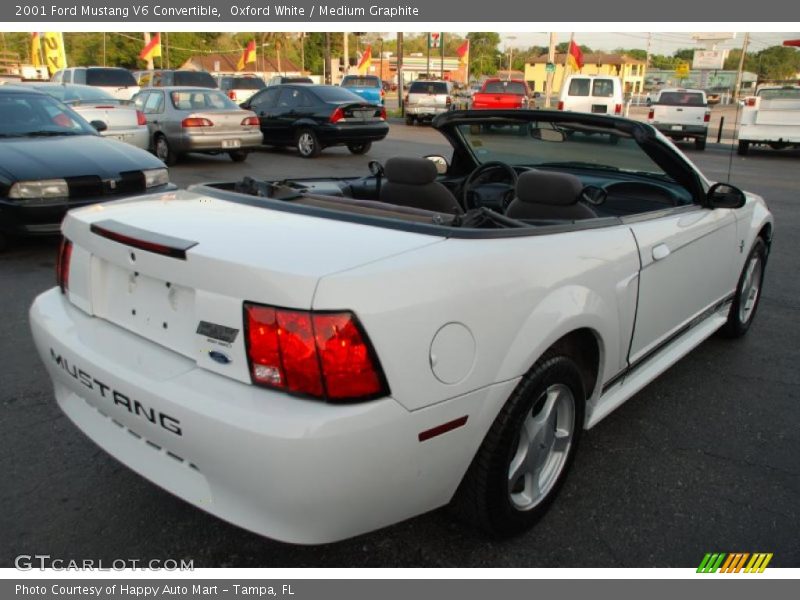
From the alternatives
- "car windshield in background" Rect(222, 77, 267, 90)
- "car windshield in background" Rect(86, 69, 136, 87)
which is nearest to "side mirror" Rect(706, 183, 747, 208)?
"car windshield in background" Rect(86, 69, 136, 87)

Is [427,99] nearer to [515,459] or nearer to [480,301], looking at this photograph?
[515,459]

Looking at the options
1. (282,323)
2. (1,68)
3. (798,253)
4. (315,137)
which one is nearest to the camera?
(282,323)

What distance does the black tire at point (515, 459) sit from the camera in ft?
6.98

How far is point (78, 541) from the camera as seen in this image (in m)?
2.35

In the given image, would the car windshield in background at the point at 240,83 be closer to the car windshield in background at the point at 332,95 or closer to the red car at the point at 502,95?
the red car at the point at 502,95

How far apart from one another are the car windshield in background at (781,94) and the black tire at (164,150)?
14350 mm

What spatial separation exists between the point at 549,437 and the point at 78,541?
177 cm

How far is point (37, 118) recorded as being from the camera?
693 centimetres

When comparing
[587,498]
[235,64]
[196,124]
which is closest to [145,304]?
[587,498]

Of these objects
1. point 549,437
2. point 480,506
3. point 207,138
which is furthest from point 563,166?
point 207,138

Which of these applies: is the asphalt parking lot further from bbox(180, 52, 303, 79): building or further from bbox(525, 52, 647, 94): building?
bbox(525, 52, 647, 94): building

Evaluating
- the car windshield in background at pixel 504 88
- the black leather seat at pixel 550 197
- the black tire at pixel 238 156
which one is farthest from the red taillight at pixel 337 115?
the black leather seat at pixel 550 197

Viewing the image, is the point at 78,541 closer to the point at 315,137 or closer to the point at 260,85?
the point at 315,137

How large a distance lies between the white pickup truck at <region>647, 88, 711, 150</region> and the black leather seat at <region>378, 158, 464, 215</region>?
18.0 metres
